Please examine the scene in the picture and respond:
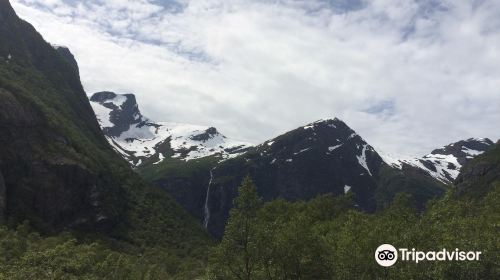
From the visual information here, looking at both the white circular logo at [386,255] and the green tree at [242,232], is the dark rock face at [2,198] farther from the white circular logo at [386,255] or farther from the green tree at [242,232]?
the white circular logo at [386,255]

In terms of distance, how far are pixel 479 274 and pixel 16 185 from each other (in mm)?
161631

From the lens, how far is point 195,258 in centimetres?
18050

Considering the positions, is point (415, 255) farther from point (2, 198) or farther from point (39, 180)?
point (39, 180)

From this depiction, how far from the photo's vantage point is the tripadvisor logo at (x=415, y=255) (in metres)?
51.0

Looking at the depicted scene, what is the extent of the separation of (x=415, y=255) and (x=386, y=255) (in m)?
4.30

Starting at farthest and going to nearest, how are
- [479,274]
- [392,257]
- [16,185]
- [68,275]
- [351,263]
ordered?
1. [16,185]
2. [68,275]
3. [351,263]
4. [392,257]
5. [479,274]


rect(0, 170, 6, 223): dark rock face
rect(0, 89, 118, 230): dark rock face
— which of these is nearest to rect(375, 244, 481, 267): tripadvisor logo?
rect(0, 170, 6, 223): dark rock face

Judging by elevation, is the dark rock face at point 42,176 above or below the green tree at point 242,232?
above

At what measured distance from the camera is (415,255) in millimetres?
53031

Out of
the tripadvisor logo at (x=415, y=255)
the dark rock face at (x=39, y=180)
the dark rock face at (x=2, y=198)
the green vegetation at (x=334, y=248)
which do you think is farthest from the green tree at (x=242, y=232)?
the dark rock face at (x=39, y=180)

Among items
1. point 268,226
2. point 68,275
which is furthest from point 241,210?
point 68,275

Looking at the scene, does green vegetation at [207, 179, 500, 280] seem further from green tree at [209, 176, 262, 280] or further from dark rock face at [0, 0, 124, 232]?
dark rock face at [0, 0, 124, 232]

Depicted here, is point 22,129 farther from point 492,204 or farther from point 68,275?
point 492,204

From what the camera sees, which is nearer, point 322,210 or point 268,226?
point 268,226
